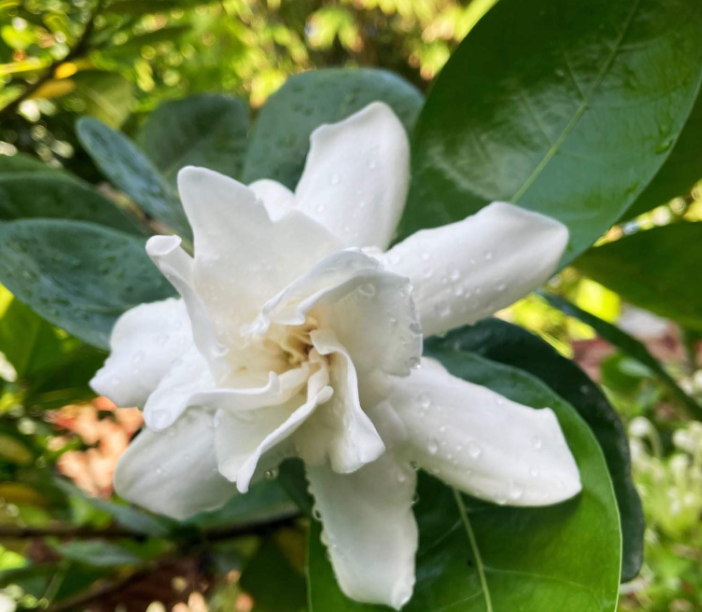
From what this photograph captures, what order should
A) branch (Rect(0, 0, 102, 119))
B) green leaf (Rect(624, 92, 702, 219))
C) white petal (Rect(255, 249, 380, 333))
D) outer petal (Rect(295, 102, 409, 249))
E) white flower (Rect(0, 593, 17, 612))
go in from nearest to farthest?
white petal (Rect(255, 249, 380, 333))
outer petal (Rect(295, 102, 409, 249))
green leaf (Rect(624, 92, 702, 219))
branch (Rect(0, 0, 102, 119))
white flower (Rect(0, 593, 17, 612))

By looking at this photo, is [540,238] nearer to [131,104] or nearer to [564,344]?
[131,104]

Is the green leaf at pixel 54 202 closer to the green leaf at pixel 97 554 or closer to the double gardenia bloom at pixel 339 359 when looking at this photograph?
the double gardenia bloom at pixel 339 359

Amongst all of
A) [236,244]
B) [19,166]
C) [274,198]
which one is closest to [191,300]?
[236,244]

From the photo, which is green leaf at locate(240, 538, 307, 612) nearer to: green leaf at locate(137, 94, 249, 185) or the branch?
green leaf at locate(137, 94, 249, 185)

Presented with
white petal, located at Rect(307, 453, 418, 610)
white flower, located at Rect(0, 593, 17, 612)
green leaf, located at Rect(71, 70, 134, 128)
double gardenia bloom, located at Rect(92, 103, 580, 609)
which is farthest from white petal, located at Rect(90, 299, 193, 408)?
white flower, located at Rect(0, 593, 17, 612)

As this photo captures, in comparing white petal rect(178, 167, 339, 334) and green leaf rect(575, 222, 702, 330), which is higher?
white petal rect(178, 167, 339, 334)

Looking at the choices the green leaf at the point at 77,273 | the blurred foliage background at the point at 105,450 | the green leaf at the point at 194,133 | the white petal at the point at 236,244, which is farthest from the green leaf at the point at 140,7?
the white petal at the point at 236,244

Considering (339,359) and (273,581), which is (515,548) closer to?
(339,359)
